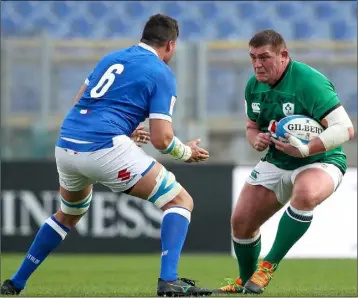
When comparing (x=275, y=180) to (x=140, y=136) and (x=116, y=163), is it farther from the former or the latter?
(x=116, y=163)

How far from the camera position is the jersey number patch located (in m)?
6.34

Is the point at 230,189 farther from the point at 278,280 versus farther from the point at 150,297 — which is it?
the point at 150,297

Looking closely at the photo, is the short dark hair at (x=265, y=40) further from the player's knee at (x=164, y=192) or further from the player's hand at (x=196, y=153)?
the player's knee at (x=164, y=192)

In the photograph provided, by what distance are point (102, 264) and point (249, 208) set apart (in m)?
4.49

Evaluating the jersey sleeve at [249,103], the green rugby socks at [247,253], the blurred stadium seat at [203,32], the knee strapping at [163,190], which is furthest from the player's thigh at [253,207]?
the blurred stadium seat at [203,32]

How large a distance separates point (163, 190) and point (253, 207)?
111cm

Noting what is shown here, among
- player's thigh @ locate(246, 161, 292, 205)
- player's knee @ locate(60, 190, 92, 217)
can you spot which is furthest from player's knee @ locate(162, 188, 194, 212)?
player's thigh @ locate(246, 161, 292, 205)

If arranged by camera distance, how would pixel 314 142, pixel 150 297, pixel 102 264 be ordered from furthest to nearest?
1. pixel 102 264
2. pixel 314 142
3. pixel 150 297

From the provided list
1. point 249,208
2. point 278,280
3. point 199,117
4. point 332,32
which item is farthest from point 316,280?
point 332,32

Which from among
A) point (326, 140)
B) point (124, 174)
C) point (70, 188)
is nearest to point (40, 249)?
point (70, 188)

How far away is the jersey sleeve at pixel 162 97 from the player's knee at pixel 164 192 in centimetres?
38

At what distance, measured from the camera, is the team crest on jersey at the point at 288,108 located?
6.95 m

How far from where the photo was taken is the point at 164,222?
20.7 ft

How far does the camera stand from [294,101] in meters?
6.94
